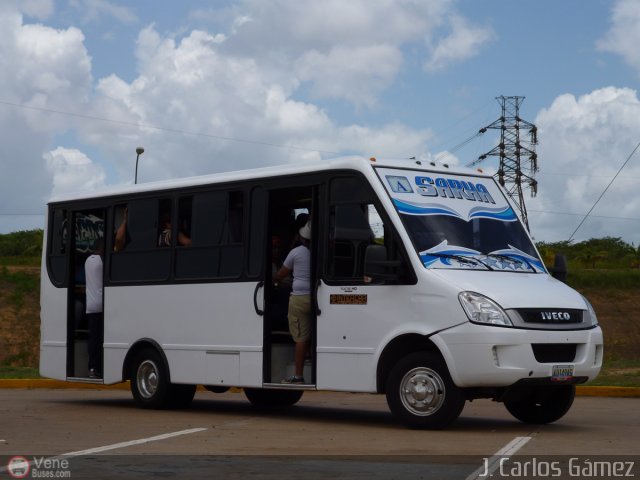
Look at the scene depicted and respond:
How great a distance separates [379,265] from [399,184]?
3.37 feet

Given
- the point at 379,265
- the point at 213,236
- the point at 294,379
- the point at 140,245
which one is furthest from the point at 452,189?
the point at 140,245

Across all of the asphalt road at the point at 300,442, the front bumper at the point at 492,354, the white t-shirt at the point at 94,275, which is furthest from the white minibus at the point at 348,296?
the asphalt road at the point at 300,442

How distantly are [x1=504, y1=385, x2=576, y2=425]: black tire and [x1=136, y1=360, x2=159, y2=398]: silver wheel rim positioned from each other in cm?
464

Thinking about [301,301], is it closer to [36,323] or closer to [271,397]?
[271,397]

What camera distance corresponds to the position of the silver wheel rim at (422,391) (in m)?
12.5

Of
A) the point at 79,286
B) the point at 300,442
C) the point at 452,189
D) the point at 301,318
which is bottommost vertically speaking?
the point at 300,442

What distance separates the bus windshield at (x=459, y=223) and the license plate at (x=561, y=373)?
1.28 m

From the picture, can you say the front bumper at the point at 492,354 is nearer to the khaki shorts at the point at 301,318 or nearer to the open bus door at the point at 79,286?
the khaki shorts at the point at 301,318

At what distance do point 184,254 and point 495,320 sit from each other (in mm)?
4873

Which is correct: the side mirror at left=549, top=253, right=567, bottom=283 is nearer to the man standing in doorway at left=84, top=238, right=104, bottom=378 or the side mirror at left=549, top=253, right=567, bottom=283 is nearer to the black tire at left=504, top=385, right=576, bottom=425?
the black tire at left=504, top=385, right=576, bottom=425

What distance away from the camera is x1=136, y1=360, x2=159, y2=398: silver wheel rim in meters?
16.0

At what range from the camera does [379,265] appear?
12.9 metres
